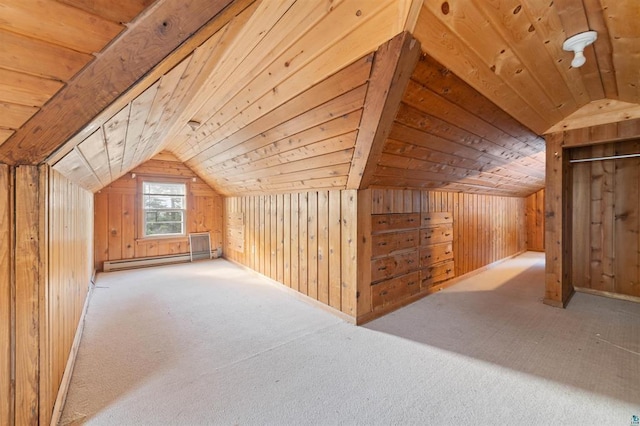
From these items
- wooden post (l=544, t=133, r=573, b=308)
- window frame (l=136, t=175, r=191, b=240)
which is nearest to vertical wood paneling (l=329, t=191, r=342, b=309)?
wooden post (l=544, t=133, r=573, b=308)

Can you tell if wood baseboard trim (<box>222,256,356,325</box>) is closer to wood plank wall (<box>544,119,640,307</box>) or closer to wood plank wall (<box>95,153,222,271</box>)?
wood plank wall (<box>95,153,222,271</box>)

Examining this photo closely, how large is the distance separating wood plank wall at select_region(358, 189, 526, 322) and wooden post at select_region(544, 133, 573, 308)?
3.60ft

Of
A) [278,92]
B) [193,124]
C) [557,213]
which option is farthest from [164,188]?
[557,213]

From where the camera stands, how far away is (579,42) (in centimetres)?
146

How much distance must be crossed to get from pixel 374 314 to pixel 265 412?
1.49 m

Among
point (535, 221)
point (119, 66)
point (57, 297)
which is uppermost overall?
point (119, 66)

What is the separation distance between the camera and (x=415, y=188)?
10.3 ft

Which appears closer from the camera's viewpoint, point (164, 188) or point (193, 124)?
point (193, 124)

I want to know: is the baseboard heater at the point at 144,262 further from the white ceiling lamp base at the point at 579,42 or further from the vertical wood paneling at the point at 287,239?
the white ceiling lamp base at the point at 579,42

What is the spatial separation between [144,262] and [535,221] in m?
8.85

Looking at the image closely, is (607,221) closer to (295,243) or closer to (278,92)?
(295,243)

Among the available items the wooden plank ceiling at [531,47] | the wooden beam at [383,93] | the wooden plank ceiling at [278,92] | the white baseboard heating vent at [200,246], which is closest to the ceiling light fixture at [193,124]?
the wooden plank ceiling at [278,92]

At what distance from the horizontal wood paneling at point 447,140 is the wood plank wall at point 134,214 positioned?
4.25 metres

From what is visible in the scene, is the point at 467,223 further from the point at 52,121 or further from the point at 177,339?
the point at 52,121
